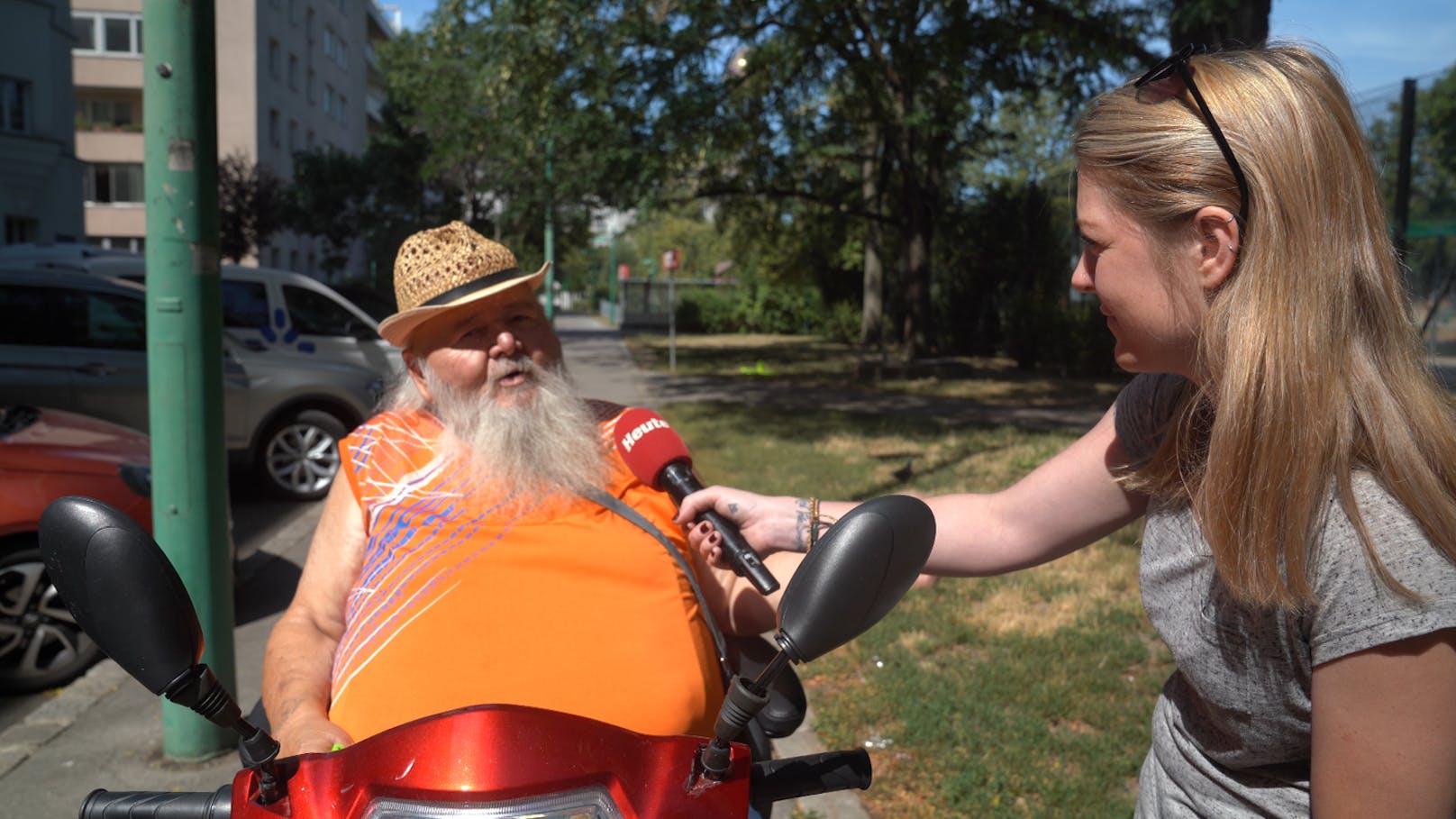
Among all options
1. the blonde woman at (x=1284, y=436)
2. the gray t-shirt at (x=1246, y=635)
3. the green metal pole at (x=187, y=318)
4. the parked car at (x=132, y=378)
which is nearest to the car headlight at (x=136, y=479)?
the green metal pole at (x=187, y=318)

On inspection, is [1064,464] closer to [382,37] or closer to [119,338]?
[119,338]

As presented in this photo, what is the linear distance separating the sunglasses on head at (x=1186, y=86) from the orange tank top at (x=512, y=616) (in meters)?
1.30

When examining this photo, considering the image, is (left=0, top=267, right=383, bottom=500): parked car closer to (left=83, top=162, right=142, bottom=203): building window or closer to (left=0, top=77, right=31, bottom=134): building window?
(left=0, top=77, right=31, bottom=134): building window

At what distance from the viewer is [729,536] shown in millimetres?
2068

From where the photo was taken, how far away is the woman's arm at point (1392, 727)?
1.32m

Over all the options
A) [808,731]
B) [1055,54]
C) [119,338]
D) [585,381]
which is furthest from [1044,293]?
[808,731]

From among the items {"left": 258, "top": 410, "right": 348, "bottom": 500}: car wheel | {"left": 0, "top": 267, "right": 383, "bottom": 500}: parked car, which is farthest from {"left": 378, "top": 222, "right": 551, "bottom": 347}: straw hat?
{"left": 258, "top": 410, "right": 348, "bottom": 500}: car wheel

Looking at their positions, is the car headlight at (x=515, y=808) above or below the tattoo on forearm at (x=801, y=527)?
below

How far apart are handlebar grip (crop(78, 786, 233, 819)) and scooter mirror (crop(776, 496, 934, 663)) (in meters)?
0.77

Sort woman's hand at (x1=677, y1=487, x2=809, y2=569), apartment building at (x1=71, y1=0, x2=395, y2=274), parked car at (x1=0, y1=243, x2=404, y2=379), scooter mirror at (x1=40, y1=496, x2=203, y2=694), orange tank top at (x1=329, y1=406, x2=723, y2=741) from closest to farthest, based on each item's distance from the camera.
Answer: scooter mirror at (x1=40, y1=496, x2=203, y2=694)
orange tank top at (x1=329, y1=406, x2=723, y2=741)
woman's hand at (x1=677, y1=487, x2=809, y2=569)
parked car at (x1=0, y1=243, x2=404, y2=379)
apartment building at (x1=71, y1=0, x2=395, y2=274)

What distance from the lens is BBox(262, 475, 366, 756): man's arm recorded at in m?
2.24

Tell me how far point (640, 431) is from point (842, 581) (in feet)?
4.51

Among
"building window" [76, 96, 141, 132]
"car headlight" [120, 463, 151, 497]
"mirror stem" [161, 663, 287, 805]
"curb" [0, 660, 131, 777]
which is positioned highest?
"building window" [76, 96, 141, 132]

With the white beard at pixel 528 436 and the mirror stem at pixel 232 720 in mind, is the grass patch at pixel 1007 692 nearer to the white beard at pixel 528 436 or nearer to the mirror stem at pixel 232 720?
the white beard at pixel 528 436
